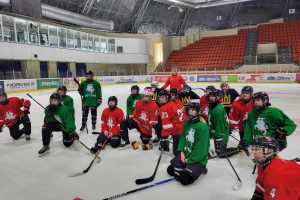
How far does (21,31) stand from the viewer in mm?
16500

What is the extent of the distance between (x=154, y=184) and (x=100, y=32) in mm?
22674

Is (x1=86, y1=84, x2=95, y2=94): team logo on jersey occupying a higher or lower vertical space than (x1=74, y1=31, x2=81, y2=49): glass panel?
lower

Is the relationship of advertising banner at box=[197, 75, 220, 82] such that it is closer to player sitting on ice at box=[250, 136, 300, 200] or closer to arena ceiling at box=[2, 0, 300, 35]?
arena ceiling at box=[2, 0, 300, 35]

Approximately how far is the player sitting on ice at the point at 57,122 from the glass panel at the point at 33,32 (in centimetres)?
1475

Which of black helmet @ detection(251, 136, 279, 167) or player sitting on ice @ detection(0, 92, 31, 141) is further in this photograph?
player sitting on ice @ detection(0, 92, 31, 141)

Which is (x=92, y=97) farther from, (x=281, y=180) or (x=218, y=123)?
(x=281, y=180)

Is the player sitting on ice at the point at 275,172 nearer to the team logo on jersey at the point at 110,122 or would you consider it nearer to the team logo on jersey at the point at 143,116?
the team logo on jersey at the point at 143,116

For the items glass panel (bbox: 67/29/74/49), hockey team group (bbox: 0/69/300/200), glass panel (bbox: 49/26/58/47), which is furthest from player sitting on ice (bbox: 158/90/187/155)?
glass panel (bbox: 67/29/74/49)

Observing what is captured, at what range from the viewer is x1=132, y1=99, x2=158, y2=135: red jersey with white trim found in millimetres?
4359

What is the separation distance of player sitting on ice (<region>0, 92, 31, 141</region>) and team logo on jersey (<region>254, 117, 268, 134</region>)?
13.2 feet

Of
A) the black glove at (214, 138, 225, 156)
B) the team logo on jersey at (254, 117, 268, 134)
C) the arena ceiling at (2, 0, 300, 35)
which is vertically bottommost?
the black glove at (214, 138, 225, 156)

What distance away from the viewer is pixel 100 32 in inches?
935

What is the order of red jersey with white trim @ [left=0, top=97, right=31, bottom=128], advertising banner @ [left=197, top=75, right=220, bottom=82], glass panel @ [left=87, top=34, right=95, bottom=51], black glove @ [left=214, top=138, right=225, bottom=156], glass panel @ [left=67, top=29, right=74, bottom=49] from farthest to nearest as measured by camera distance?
1. glass panel @ [left=87, top=34, right=95, bottom=51]
2. glass panel @ [left=67, top=29, right=74, bottom=49]
3. advertising banner @ [left=197, top=75, right=220, bottom=82]
4. red jersey with white trim @ [left=0, top=97, right=31, bottom=128]
5. black glove @ [left=214, top=138, right=225, bottom=156]

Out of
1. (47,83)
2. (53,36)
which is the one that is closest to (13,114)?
(47,83)
